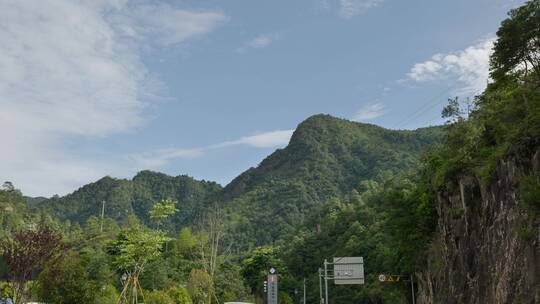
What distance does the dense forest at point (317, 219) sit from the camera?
21812 millimetres

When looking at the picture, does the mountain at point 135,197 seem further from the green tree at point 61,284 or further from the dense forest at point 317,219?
the green tree at point 61,284

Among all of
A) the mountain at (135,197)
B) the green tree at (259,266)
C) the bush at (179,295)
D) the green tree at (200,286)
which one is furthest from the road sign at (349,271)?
the mountain at (135,197)

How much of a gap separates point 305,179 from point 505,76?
333 ft

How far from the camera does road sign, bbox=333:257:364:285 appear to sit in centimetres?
3275

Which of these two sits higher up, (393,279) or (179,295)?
(393,279)

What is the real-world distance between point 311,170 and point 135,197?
2363 inches

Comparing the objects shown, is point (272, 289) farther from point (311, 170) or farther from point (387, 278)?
point (311, 170)

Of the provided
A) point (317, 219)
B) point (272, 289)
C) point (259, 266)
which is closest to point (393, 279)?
point (272, 289)

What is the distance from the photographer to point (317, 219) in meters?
92.9

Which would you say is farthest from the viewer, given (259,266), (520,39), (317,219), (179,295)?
(317,219)

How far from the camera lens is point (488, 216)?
22906mm

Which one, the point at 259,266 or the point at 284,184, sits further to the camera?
the point at 284,184

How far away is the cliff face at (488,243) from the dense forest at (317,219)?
0.13 meters

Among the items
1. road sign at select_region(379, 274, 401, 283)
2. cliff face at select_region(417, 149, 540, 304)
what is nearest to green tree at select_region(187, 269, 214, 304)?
road sign at select_region(379, 274, 401, 283)
